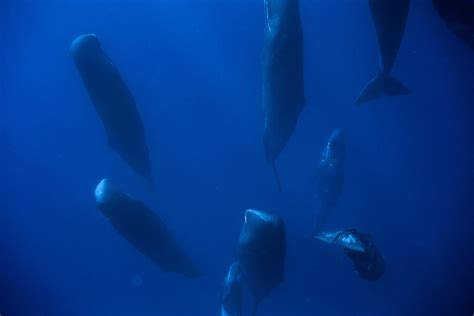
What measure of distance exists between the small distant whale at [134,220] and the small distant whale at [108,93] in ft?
3.41

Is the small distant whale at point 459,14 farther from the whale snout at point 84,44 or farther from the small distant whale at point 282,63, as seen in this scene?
the whale snout at point 84,44

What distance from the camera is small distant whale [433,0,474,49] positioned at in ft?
21.2

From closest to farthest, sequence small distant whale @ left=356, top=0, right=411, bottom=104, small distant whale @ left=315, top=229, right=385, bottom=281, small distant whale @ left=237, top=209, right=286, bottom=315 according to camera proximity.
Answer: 1. small distant whale @ left=237, top=209, right=286, bottom=315
2. small distant whale @ left=315, top=229, right=385, bottom=281
3. small distant whale @ left=356, top=0, right=411, bottom=104

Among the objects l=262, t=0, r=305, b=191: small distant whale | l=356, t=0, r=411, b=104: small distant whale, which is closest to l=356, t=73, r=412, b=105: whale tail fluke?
l=356, t=0, r=411, b=104: small distant whale

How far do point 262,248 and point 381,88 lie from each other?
15.0 feet

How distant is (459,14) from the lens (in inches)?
257

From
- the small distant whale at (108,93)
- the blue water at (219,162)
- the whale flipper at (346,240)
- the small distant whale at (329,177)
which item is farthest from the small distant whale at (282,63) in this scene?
the blue water at (219,162)

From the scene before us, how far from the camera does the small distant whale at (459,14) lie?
645 cm

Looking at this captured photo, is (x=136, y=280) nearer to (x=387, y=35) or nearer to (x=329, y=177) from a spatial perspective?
(x=329, y=177)

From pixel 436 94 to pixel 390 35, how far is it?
27.5 meters

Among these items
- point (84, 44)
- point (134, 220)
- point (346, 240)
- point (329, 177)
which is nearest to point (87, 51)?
point (84, 44)

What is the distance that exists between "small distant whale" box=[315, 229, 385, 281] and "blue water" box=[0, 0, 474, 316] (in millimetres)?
7393

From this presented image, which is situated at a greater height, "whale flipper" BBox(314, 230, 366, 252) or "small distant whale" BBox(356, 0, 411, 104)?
"small distant whale" BBox(356, 0, 411, 104)

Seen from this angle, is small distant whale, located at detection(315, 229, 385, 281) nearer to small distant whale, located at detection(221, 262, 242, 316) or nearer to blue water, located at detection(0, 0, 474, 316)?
small distant whale, located at detection(221, 262, 242, 316)
